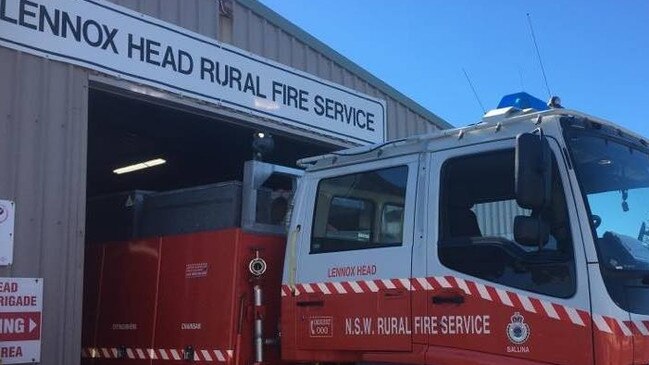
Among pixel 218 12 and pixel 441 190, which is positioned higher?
pixel 218 12

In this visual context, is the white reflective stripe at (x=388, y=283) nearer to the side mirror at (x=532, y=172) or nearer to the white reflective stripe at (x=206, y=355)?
the side mirror at (x=532, y=172)

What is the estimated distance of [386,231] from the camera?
5043 millimetres

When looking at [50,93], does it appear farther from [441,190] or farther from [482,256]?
[482,256]

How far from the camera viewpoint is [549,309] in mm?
4145

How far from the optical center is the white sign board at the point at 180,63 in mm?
6535

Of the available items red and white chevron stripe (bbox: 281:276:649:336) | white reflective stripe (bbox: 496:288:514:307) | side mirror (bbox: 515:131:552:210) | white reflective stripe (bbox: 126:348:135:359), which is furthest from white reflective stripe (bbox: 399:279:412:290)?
white reflective stripe (bbox: 126:348:135:359)

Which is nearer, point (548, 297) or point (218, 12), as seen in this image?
point (548, 297)

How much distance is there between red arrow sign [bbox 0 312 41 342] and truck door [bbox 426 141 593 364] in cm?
326

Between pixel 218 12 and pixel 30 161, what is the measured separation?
2.98 m

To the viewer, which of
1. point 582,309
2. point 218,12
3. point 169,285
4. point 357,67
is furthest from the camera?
point 357,67

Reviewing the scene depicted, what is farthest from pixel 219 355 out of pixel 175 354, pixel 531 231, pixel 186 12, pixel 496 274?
pixel 186 12

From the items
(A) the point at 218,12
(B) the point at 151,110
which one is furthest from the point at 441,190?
(B) the point at 151,110

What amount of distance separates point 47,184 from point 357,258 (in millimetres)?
2902

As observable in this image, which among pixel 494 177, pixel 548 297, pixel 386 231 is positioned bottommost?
pixel 548 297
